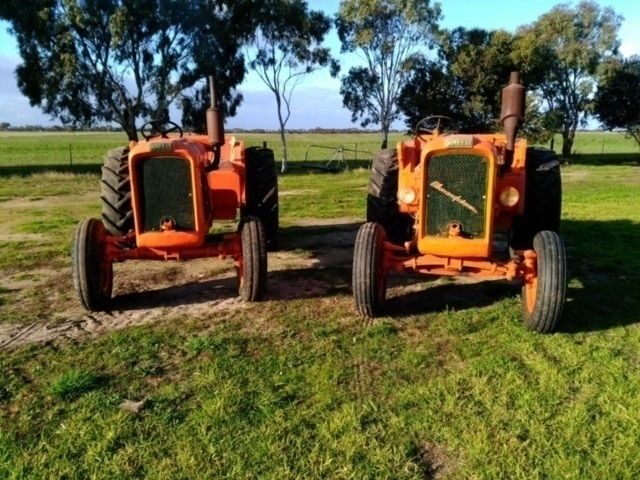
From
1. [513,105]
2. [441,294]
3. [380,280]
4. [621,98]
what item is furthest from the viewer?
[621,98]

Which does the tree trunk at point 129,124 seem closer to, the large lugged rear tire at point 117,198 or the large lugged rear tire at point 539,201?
the large lugged rear tire at point 117,198

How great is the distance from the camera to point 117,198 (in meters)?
5.55

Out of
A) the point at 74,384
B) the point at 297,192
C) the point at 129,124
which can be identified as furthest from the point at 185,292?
the point at 129,124

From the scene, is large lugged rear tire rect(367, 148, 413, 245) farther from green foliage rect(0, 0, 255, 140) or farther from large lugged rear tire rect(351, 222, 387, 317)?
green foliage rect(0, 0, 255, 140)

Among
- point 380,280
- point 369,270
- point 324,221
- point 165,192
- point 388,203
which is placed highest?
point 165,192

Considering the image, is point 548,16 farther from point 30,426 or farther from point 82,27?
point 30,426

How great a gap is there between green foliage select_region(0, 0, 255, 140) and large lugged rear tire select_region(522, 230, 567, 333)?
21.4 meters

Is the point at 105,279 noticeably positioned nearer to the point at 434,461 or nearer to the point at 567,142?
the point at 434,461

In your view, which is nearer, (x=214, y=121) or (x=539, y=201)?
(x=214, y=121)

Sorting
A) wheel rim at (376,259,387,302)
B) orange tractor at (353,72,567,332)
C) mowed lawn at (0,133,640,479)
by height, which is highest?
orange tractor at (353,72,567,332)

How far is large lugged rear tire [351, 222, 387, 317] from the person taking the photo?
4.52 meters

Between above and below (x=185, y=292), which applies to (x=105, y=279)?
above

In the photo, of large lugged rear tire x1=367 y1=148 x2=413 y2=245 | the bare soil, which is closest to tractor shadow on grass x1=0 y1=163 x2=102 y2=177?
the bare soil

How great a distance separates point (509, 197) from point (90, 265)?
11.6 feet
